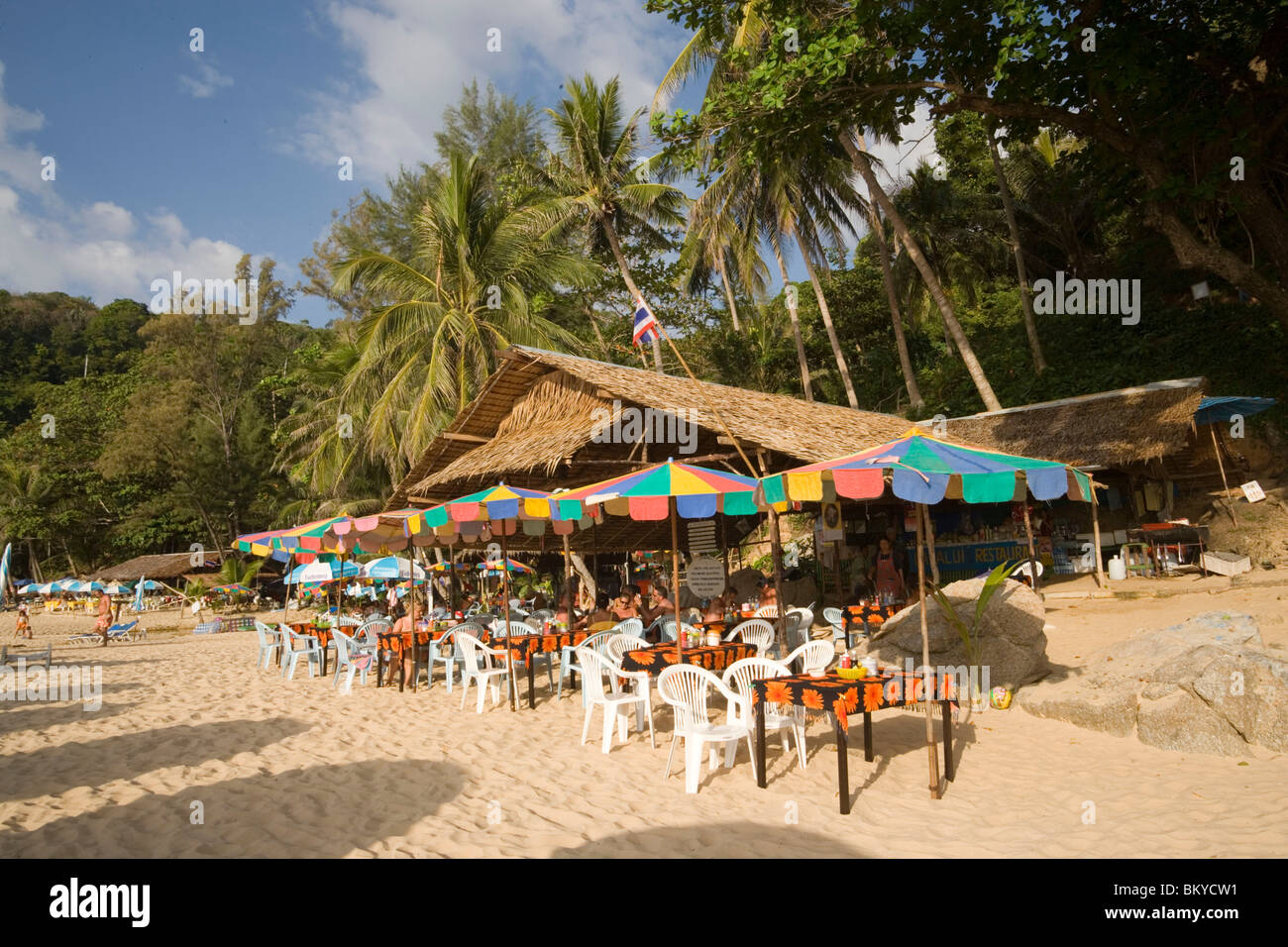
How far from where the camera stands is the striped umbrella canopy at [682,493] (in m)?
6.68

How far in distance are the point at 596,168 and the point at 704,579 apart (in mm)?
11796

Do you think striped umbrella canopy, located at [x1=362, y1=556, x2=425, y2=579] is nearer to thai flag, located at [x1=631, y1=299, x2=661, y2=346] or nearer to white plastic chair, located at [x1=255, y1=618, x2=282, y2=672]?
white plastic chair, located at [x1=255, y1=618, x2=282, y2=672]

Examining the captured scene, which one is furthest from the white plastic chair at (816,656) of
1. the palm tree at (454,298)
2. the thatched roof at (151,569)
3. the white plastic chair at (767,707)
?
the thatched roof at (151,569)

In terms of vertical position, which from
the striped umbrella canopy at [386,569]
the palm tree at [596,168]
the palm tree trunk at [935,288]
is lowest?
the striped umbrella canopy at [386,569]

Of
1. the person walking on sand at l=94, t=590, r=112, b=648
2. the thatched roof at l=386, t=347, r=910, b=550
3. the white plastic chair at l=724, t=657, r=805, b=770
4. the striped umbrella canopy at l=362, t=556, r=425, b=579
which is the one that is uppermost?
the thatched roof at l=386, t=347, r=910, b=550

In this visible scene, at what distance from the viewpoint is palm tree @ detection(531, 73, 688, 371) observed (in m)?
20.3

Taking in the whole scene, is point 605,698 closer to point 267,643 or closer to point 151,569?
point 267,643

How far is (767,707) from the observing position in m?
6.20

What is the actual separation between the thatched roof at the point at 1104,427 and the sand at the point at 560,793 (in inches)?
242

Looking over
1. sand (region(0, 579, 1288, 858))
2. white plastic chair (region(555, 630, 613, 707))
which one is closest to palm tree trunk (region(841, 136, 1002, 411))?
sand (region(0, 579, 1288, 858))

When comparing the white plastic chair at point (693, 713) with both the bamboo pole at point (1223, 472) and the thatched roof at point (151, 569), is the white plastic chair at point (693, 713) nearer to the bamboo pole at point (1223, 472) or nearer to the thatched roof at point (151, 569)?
the bamboo pole at point (1223, 472)

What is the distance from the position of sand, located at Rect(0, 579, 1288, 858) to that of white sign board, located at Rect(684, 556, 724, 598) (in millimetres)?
6576

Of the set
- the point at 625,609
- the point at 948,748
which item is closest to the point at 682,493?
the point at 948,748
